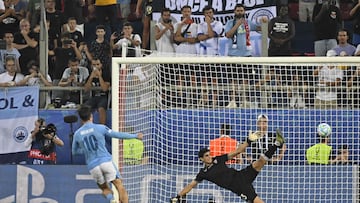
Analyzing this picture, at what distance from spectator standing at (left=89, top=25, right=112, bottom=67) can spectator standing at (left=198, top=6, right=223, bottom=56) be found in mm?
1634

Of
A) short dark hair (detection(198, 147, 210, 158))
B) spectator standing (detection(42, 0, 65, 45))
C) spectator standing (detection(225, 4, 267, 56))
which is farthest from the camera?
spectator standing (detection(42, 0, 65, 45))

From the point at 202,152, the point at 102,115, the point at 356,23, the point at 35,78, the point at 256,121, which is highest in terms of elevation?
the point at 356,23

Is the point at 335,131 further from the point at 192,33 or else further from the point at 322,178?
the point at 192,33

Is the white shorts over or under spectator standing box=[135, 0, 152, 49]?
under

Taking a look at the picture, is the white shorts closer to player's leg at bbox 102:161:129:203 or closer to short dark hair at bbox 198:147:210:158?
player's leg at bbox 102:161:129:203

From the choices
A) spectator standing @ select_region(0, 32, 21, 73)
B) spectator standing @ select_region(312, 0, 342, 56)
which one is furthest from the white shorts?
spectator standing @ select_region(312, 0, 342, 56)

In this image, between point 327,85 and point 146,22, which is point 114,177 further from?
point 146,22

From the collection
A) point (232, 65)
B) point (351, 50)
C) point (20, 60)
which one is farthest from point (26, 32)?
point (351, 50)

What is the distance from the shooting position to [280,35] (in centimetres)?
1855

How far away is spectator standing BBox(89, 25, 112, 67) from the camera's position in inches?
742

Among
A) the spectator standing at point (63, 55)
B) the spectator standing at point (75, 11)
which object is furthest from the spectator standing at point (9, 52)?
the spectator standing at point (75, 11)

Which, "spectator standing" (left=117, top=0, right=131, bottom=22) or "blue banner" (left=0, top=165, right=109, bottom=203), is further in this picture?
"spectator standing" (left=117, top=0, right=131, bottom=22)

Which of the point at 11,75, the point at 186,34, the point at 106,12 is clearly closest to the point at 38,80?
the point at 11,75

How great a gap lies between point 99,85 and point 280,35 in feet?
10.7
